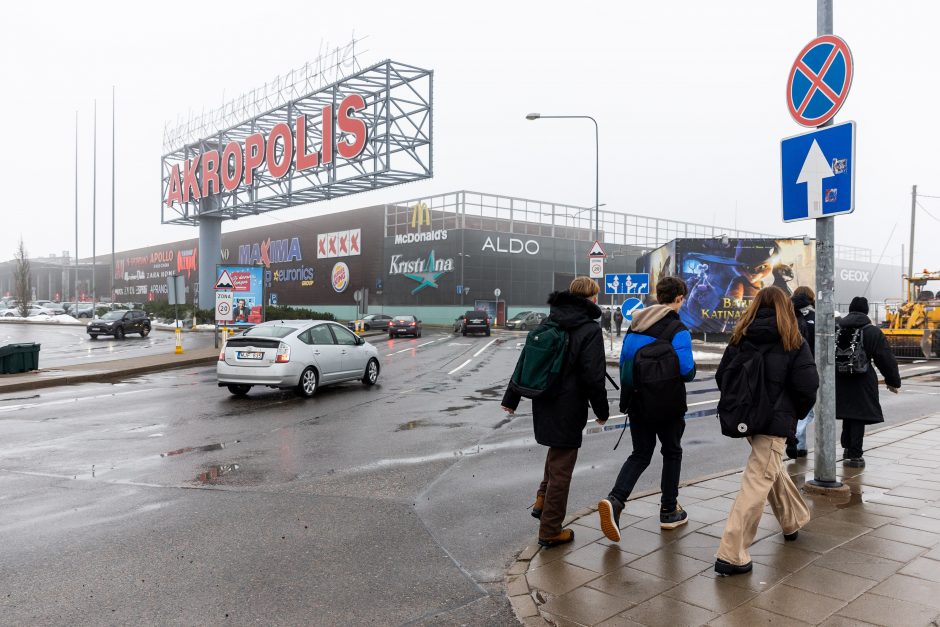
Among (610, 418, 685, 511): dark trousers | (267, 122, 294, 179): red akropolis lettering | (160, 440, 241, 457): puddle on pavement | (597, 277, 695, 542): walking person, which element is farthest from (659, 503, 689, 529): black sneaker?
(267, 122, 294, 179): red akropolis lettering

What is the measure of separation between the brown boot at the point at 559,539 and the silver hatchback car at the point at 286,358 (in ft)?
29.5

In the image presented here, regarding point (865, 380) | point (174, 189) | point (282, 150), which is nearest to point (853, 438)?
point (865, 380)

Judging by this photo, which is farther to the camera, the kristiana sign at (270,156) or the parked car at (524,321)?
the parked car at (524,321)

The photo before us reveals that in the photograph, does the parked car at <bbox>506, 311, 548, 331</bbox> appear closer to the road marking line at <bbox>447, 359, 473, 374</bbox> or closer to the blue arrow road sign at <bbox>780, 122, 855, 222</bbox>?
the road marking line at <bbox>447, 359, 473, 374</bbox>

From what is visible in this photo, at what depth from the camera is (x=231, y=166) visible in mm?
40469

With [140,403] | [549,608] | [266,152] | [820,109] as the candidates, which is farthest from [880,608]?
[266,152]

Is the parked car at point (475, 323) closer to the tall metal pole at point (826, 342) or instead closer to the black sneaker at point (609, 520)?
the tall metal pole at point (826, 342)

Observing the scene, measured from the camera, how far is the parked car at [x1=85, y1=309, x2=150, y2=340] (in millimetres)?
35719

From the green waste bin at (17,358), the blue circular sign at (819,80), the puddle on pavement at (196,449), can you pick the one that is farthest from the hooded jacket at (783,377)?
the green waste bin at (17,358)

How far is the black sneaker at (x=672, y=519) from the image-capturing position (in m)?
5.17

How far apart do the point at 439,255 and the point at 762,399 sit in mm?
51799

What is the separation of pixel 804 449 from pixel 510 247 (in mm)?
49757

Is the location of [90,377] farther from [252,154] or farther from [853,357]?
[252,154]

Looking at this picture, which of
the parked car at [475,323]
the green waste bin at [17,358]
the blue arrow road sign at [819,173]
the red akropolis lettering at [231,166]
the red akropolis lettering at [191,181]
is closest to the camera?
the blue arrow road sign at [819,173]
